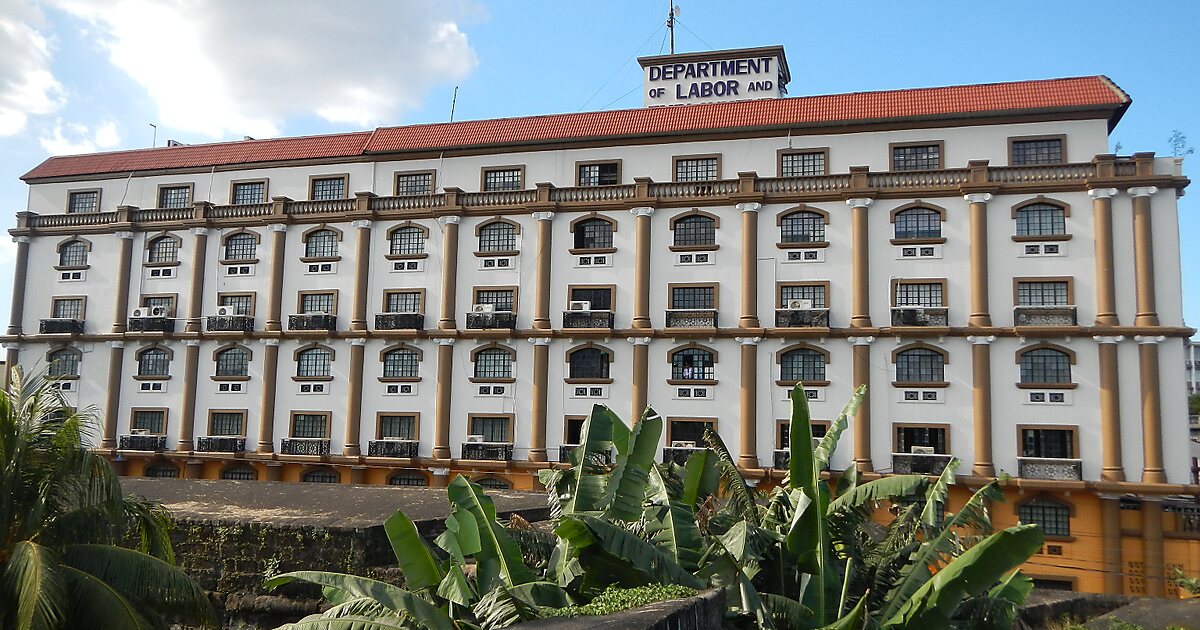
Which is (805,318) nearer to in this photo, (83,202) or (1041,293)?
(1041,293)

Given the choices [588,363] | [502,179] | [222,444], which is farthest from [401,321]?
[222,444]

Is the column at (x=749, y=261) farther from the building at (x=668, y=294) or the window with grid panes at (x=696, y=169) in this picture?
the window with grid panes at (x=696, y=169)

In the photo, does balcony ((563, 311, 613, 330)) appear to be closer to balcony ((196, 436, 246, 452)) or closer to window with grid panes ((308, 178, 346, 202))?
window with grid panes ((308, 178, 346, 202))

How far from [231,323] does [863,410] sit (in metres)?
25.0

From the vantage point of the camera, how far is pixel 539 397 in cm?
3061

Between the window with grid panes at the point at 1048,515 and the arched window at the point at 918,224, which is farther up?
the arched window at the point at 918,224

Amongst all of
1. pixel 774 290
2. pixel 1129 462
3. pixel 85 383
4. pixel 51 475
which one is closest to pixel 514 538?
pixel 51 475

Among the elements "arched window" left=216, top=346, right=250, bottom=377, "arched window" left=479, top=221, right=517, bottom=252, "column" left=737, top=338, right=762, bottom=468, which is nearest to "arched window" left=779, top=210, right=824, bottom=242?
"column" left=737, top=338, right=762, bottom=468

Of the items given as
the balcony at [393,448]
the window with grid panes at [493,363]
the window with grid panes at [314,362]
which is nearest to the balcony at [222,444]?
the window with grid panes at [314,362]

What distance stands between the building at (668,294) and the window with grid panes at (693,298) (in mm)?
136

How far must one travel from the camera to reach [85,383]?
116ft

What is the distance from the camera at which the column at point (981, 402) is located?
1049 inches

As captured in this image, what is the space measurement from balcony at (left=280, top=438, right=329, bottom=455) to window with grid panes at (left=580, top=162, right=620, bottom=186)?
14473mm

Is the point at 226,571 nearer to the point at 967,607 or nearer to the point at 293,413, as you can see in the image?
the point at 967,607
